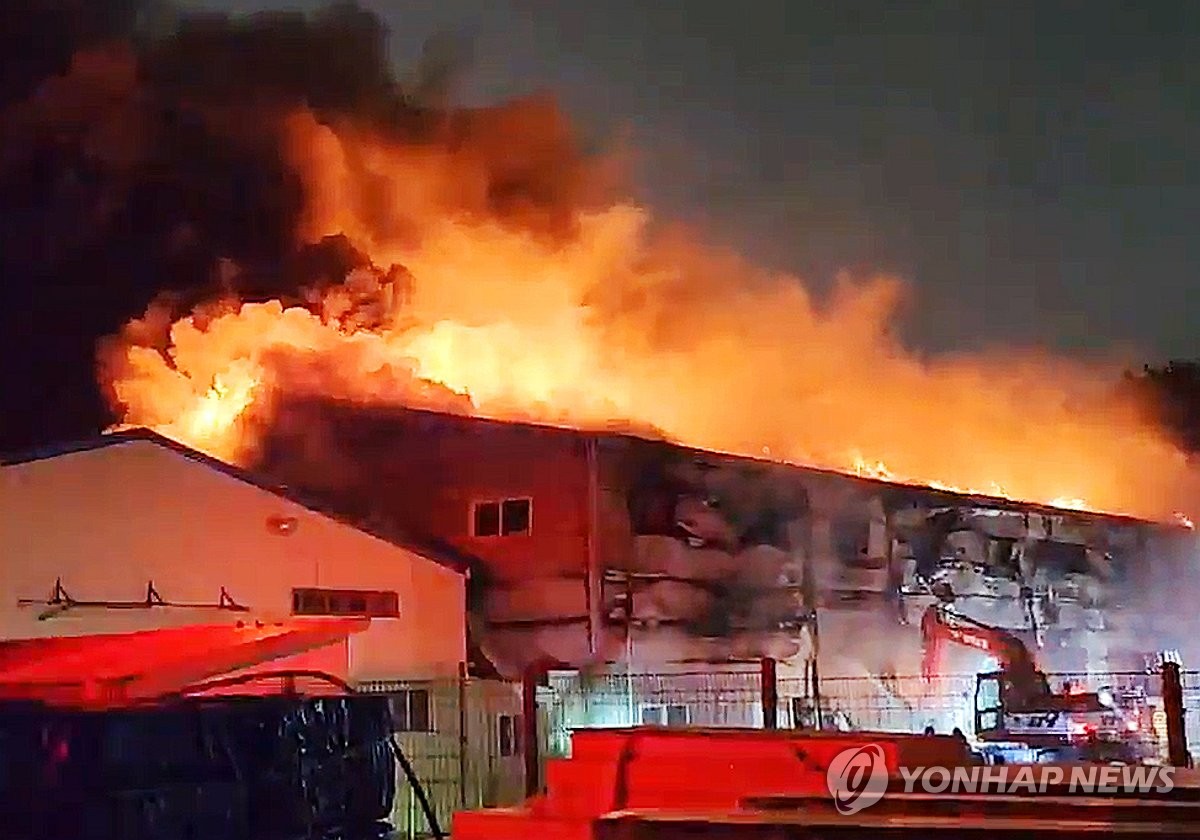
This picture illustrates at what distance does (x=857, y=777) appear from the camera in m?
3.43

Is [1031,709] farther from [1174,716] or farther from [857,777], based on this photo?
[857,777]

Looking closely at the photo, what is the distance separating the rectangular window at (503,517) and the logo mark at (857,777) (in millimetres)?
4189

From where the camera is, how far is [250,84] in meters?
7.25

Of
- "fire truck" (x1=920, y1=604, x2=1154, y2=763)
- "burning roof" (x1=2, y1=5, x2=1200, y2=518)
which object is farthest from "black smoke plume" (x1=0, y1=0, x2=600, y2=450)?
"fire truck" (x1=920, y1=604, x2=1154, y2=763)

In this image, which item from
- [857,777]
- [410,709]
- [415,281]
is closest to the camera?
[857,777]

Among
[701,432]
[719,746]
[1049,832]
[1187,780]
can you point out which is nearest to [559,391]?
[701,432]

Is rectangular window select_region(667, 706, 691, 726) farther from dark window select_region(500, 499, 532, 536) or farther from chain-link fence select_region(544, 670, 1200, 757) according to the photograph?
dark window select_region(500, 499, 532, 536)

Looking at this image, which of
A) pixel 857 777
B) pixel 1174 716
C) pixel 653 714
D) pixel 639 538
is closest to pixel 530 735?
pixel 653 714

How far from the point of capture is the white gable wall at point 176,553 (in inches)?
236

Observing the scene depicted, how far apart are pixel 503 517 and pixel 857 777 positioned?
449 centimetres

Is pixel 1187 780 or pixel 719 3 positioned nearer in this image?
pixel 1187 780

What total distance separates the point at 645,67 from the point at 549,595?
3237 mm

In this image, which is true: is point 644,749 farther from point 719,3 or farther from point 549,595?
point 719,3

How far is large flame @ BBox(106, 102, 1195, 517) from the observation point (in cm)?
708
